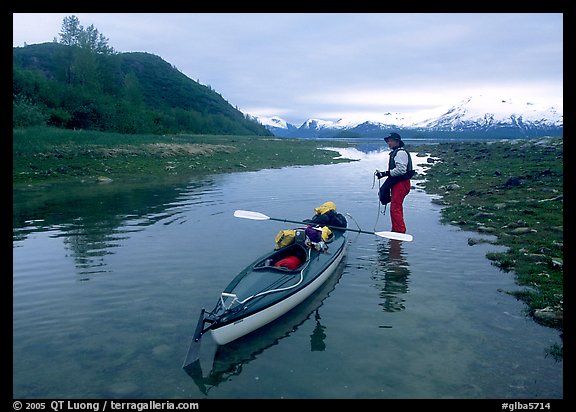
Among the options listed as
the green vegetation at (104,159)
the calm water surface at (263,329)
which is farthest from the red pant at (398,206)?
the green vegetation at (104,159)

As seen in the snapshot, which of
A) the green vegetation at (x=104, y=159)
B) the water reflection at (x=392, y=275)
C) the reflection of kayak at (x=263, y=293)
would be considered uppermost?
the green vegetation at (x=104, y=159)

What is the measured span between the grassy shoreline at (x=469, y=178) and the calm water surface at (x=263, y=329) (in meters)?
1.00

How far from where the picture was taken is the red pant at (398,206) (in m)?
16.0

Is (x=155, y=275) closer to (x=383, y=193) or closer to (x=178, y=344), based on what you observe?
(x=178, y=344)

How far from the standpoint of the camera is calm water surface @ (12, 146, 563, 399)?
7219 mm

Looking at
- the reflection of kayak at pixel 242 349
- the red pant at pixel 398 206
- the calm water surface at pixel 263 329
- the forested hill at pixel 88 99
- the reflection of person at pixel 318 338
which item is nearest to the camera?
the calm water surface at pixel 263 329

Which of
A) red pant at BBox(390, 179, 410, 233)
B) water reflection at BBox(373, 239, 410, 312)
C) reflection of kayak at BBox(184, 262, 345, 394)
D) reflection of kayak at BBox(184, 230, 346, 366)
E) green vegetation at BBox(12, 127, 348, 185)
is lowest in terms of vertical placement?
reflection of kayak at BBox(184, 262, 345, 394)

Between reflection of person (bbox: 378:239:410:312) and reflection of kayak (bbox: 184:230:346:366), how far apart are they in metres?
1.86

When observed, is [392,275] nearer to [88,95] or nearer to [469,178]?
[469,178]

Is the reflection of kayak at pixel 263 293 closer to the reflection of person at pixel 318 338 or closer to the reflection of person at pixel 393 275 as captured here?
the reflection of person at pixel 318 338

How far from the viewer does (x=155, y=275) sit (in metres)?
12.6

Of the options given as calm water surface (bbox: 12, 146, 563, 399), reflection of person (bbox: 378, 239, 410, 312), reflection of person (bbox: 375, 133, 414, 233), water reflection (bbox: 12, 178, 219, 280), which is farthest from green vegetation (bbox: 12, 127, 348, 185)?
reflection of person (bbox: 378, 239, 410, 312)

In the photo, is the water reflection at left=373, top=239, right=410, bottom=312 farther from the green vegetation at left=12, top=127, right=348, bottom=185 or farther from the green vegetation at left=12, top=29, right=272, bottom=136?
the green vegetation at left=12, top=29, right=272, bottom=136
